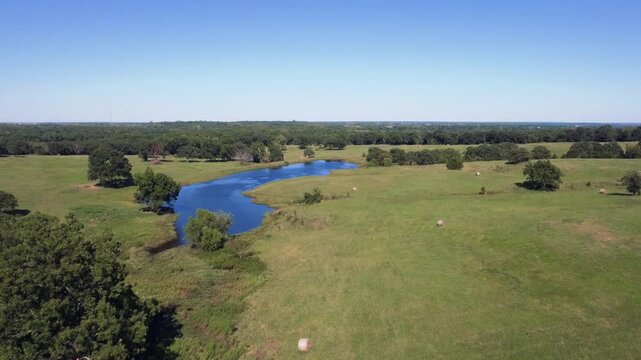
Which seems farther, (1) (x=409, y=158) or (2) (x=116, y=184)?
(1) (x=409, y=158)

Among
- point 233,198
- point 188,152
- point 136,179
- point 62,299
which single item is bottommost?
point 233,198

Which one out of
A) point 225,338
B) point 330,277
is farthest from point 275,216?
point 225,338

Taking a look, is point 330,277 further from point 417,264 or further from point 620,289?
point 620,289

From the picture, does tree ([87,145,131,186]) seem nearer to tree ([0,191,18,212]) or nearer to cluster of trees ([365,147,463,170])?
tree ([0,191,18,212])

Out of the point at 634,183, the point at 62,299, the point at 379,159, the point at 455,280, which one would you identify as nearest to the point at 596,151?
the point at 379,159

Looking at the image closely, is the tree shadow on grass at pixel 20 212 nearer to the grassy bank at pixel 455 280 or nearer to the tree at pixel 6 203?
the tree at pixel 6 203

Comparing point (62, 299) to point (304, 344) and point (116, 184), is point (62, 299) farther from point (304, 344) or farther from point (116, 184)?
point (116, 184)

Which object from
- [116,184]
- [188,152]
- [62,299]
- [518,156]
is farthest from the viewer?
[188,152]
